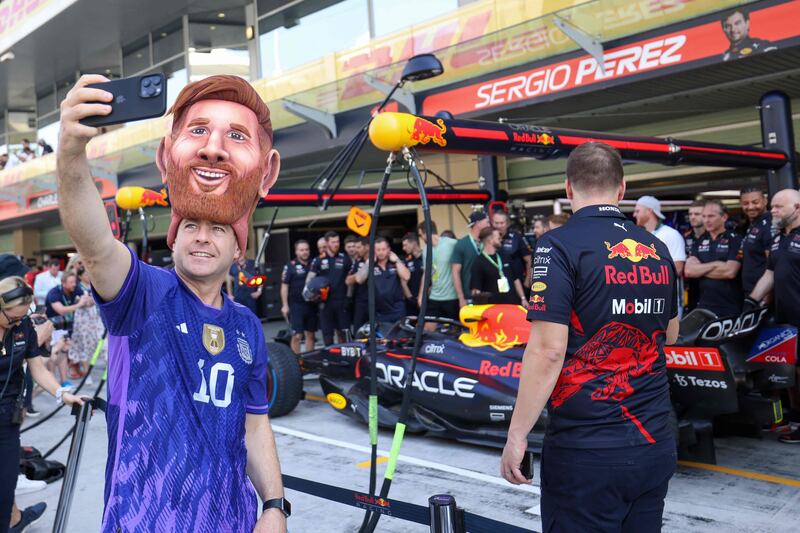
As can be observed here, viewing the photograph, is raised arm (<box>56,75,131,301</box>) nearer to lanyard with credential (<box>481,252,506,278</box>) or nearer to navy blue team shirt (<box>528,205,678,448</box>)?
navy blue team shirt (<box>528,205,678,448</box>)

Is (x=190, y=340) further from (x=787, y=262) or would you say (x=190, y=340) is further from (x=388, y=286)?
(x=388, y=286)

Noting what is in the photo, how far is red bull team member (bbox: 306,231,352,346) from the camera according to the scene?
364 inches

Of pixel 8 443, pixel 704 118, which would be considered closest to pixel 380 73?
pixel 704 118

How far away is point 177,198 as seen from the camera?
1.66 m

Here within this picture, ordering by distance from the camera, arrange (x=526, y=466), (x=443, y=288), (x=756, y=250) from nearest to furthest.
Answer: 1. (x=526, y=466)
2. (x=756, y=250)
3. (x=443, y=288)

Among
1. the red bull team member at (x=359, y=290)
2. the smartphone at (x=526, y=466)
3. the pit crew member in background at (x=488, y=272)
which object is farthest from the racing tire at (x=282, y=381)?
the smartphone at (x=526, y=466)

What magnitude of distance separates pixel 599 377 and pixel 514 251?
5752 millimetres

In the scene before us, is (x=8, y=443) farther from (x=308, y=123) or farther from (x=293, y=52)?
(x=293, y=52)

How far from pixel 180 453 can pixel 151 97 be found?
32.3 inches

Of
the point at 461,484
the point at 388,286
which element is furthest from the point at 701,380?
the point at 388,286

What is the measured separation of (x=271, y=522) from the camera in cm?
172

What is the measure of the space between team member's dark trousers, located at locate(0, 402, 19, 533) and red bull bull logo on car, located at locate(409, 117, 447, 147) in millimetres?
2595

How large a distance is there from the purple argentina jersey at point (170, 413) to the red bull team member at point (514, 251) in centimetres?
605

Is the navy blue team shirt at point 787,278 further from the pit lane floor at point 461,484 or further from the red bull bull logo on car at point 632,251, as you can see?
the red bull bull logo on car at point 632,251
